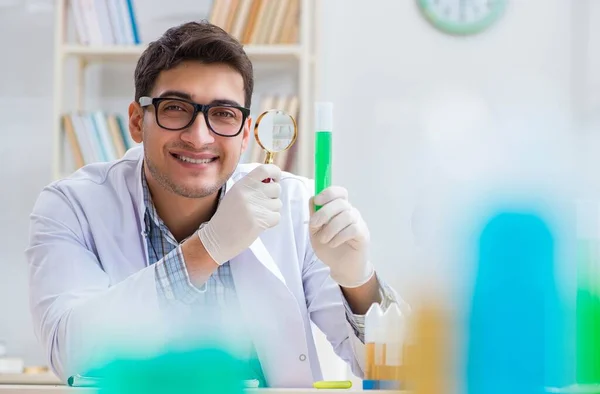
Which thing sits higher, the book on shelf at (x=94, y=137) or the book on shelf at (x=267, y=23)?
the book on shelf at (x=267, y=23)

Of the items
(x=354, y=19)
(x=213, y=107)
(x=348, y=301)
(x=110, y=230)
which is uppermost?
(x=354, y=19)

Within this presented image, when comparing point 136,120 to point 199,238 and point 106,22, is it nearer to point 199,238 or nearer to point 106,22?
point 199,238

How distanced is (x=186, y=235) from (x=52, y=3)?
1.54 meters

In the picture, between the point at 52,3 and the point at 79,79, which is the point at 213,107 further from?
the point at 52,3

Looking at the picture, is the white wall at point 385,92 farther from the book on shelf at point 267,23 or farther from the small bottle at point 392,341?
the small bottle at point 392,341

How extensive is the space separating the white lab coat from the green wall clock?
128 centimetres

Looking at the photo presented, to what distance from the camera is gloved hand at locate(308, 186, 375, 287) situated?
1.27 m

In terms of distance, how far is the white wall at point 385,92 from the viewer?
2832 mm

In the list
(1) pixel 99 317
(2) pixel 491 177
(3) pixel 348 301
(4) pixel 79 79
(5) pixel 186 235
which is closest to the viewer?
(2) pixel 491 177

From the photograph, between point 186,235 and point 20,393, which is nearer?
point 20,393

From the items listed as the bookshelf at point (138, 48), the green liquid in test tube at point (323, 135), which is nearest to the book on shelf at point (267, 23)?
the bookshelf at point (138, 48)

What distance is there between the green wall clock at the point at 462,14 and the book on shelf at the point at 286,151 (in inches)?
23.1

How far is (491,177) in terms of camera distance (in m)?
0.38

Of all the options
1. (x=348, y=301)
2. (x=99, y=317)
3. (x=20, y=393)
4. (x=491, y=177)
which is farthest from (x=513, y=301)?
(x=348, y=301)
